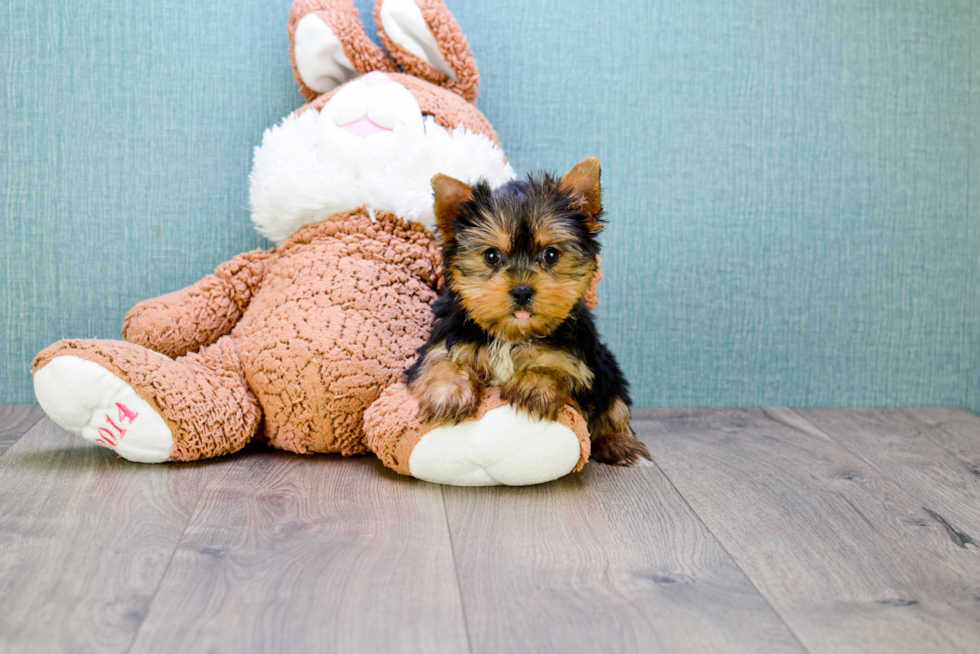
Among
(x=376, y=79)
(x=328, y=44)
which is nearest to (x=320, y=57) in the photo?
(x=328, y=44)

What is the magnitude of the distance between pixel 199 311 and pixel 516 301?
974 millimetres

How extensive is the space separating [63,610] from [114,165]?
1.59 metres

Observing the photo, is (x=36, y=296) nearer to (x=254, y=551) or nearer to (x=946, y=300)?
(x=254, y=551)

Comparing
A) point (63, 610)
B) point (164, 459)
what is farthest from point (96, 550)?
point (164, 459)

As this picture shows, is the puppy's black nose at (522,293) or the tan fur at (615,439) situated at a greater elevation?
the puppy's black nose at (522,293)

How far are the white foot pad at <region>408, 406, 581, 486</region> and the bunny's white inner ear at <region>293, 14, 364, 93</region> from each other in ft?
3.66

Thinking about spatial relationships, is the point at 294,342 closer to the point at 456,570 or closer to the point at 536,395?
the point at 536,395

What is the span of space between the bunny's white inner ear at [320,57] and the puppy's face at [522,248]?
0.73 meters

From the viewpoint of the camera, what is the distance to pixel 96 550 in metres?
1.46

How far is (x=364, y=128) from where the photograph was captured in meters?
2.09

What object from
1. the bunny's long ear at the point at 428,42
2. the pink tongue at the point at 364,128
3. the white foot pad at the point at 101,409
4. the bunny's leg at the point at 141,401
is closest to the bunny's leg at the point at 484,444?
the bunny's leg at the point at 141,401

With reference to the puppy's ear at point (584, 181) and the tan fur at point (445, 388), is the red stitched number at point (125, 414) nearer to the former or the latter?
the tan fur at point (445, 388)

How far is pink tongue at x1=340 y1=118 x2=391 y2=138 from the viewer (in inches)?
82.1

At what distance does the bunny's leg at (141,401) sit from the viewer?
177 cm
